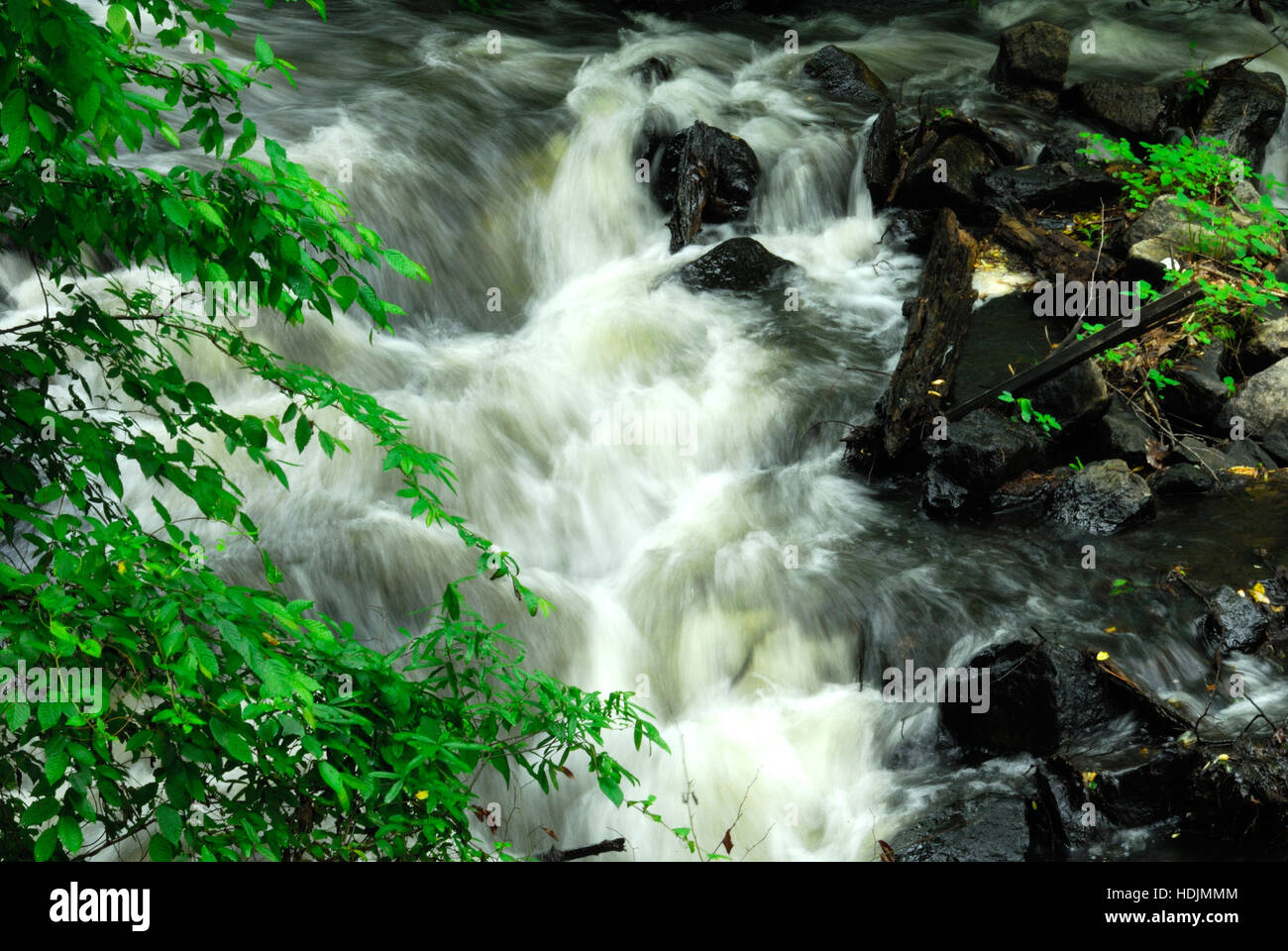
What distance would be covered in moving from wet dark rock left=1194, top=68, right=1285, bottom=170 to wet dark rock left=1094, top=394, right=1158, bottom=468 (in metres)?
5.01

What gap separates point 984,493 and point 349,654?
4743 millimetres

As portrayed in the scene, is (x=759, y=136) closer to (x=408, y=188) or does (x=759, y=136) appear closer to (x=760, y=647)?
(x=408, y=188)

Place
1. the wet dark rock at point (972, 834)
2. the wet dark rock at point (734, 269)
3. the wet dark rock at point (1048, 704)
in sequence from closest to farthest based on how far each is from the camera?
the wet dark rock at point (972, 834) < the wet dark rock at point (1048, 704) < the wet dark rock at point (734, 269)

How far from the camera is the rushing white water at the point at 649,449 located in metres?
5.45

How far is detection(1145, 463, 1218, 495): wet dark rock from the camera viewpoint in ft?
22.4

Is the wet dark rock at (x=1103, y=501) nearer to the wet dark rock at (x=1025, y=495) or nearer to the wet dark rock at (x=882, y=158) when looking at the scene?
the wet dark rock at (x=1025, y=495)

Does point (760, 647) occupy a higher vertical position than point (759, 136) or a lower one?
lower

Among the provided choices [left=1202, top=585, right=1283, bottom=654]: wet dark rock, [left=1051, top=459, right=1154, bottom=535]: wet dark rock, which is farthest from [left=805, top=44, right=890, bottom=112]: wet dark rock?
[left=1202, top=585, right=1283, bottom=654]: wet dark rock

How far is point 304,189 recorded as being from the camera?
2.74 m

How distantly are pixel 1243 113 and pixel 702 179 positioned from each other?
5.53 metres

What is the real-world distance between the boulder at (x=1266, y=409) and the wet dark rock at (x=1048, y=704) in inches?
113

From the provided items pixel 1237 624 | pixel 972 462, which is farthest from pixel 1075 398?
pixel 1237 624

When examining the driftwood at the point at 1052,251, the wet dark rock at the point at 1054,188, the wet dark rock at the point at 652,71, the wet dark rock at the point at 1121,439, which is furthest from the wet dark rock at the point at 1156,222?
the wet dark rock at the point at 652,71
